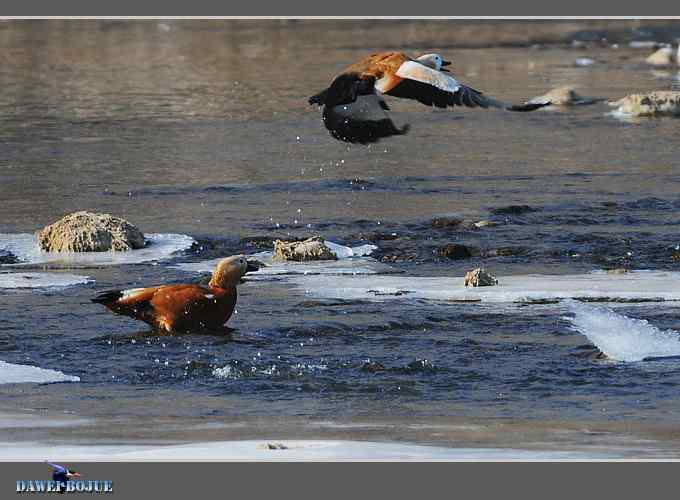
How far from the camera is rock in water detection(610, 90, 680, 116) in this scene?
2097 cm

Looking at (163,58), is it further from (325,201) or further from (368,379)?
(368,379)

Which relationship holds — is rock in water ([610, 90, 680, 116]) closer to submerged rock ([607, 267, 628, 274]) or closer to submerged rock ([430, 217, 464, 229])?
submerged rock ([430, 217, 464, 229])

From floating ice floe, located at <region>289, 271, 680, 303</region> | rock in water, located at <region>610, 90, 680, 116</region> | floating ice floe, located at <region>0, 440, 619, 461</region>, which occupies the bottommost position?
floating ice floe, located at <region>0, 440, 619, 461</region>

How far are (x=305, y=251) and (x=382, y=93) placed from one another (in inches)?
94.9

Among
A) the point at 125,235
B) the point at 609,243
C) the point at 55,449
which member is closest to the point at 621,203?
the point at 609,243

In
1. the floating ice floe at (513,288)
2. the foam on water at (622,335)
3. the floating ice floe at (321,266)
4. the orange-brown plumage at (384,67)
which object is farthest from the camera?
the floating ice floe at (321,266)

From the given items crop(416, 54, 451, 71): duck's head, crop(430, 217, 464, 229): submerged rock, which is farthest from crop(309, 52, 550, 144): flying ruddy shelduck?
crop(430, 217, 464, 229): submerged rock

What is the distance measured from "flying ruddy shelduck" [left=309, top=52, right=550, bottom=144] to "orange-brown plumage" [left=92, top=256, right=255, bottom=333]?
1.13 metres

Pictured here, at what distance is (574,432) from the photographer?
9.13 m

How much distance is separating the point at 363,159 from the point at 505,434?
9911mm

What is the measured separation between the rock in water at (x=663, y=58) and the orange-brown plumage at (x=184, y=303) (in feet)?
50.2

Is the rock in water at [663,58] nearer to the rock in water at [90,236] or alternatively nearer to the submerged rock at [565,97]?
the submerged rock at [565,97]

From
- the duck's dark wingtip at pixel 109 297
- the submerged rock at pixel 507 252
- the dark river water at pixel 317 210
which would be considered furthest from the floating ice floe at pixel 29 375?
the submerged rock at pixel 507 252

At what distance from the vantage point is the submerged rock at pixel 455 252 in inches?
536
